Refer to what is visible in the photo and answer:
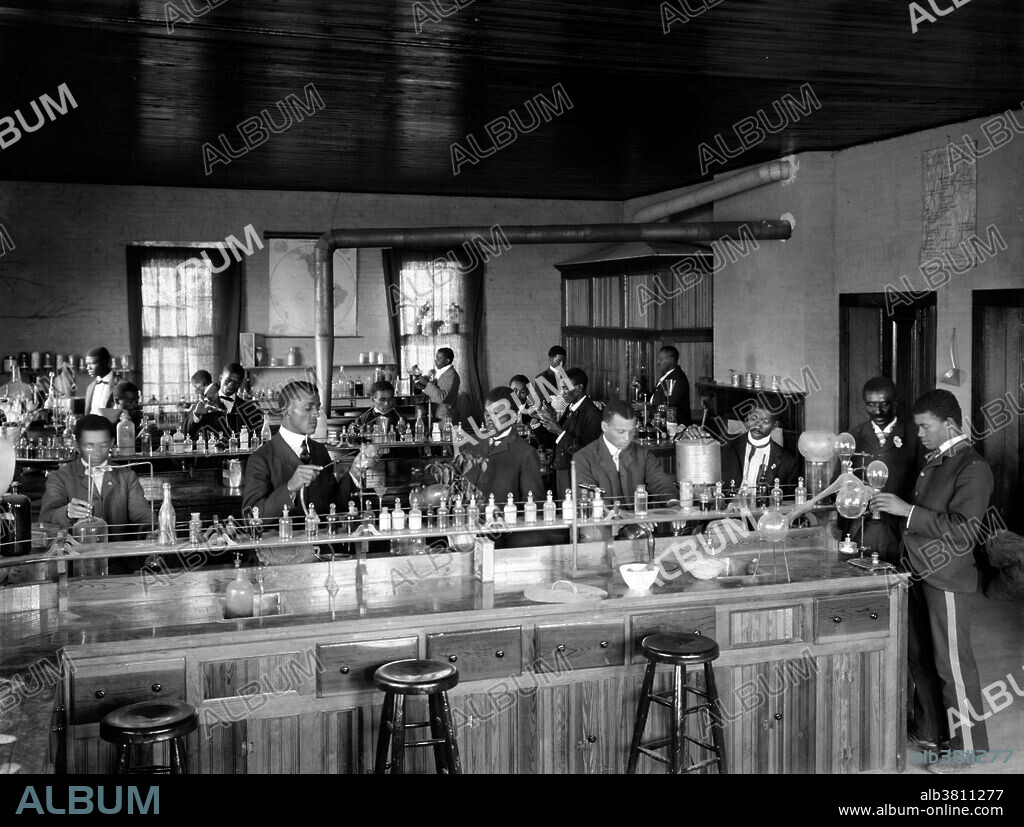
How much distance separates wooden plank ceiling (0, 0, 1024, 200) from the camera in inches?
231

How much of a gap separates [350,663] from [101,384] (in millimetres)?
7657

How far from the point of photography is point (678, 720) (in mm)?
4699

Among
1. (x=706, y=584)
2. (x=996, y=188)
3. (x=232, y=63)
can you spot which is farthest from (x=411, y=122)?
(x=706, y=584)

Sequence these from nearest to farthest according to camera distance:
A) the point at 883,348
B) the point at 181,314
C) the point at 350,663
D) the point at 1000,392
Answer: the point at 350,663, the point at 1000,392, the point at 883,348, the point at 181,314

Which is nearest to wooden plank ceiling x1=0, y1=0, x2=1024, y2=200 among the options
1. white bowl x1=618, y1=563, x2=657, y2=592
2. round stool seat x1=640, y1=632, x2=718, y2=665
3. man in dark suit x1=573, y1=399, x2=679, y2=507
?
man in dark suit x1=573, y1=399, x2=679, y2=507

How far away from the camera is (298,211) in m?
14.2

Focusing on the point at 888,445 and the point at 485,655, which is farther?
the point at 888,445

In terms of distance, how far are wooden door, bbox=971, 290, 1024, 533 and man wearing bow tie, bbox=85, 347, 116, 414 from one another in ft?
26.6

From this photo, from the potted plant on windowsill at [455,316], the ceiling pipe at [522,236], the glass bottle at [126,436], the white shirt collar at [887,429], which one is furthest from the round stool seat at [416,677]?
the potted plant on windowsill at [455,316]

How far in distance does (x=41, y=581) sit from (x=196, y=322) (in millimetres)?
9582

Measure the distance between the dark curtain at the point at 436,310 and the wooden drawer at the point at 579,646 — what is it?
979cm

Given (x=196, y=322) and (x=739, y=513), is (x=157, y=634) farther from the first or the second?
(x=196, y=322)

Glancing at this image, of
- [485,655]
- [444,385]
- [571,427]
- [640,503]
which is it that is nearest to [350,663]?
[485,655]

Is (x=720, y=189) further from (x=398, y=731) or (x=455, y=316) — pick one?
(x=398, y=731)
